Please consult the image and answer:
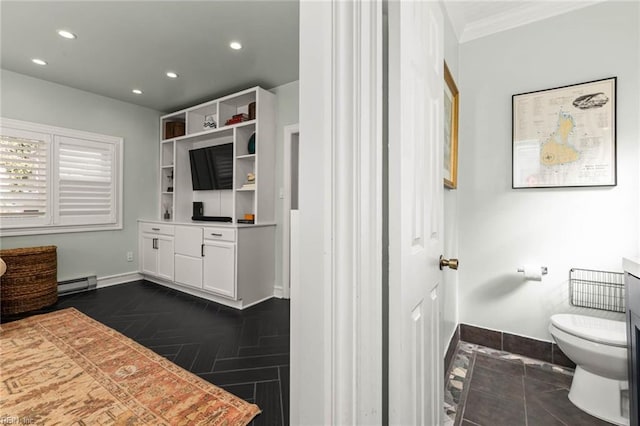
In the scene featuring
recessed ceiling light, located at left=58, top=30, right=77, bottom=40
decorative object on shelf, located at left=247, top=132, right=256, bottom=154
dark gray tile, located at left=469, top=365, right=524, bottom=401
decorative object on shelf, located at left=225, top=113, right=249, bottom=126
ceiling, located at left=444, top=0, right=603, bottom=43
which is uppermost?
recessed ceiling light, located at left=58, top=30, right=77, bottom=40

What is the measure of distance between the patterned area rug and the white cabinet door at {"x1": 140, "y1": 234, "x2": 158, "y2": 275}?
1620 mm

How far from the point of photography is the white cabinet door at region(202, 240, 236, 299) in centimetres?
312

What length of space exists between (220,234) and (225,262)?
314 mm

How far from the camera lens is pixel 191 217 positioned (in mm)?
4348

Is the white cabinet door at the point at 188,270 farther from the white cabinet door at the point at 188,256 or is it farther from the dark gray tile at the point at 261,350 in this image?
the dark gray tile at the point at 261,350

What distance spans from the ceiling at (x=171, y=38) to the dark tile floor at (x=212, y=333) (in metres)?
2.55

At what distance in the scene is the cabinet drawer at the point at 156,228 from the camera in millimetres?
3777

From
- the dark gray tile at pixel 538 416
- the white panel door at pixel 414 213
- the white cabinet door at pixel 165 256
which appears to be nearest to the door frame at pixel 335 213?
the white panel door at pixel 414 213

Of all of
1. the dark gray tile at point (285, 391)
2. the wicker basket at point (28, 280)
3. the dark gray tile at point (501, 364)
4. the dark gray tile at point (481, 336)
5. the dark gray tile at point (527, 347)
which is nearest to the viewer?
the dark gray tile at point (285, 391)

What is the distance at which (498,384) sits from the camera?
178 cm

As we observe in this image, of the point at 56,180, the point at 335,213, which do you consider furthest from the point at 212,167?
the point at 335,213

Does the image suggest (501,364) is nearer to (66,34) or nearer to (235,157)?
(235,157)

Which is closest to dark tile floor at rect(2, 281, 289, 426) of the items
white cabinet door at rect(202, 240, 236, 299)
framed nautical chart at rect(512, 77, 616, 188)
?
white cabinet door at rect(202, 240, 236, 299)

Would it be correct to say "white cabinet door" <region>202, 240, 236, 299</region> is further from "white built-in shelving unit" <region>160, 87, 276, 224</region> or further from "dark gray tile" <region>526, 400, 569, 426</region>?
"dark gray tile" <region>526, 400, 569, 426</region>
